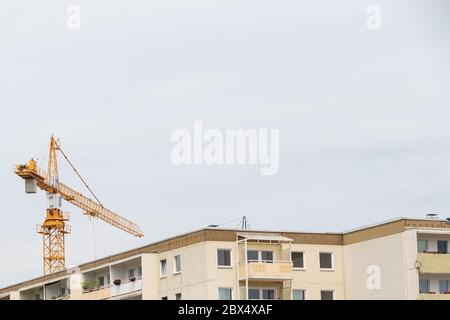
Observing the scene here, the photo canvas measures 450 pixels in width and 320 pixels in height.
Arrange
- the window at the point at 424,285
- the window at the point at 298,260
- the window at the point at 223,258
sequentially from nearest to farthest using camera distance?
the window at the point at 424,285 < the window at the point at 223,258 < the window at the point at 298,260

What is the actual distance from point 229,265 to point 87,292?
16.9 metres

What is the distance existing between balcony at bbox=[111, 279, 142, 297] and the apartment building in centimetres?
8

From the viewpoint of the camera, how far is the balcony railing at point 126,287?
105m

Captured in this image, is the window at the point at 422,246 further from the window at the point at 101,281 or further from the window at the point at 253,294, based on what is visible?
the window at the point at 101,281

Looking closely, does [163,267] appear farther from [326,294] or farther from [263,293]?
[326,294]

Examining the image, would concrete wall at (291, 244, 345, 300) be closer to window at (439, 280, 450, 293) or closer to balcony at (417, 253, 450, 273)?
window at (439, 280, 450, 293)

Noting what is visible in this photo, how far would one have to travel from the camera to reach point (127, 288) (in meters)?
107

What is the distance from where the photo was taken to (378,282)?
10256 cm

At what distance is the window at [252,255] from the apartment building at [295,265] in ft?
0.15

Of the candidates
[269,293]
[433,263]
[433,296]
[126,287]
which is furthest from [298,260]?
[126,287]

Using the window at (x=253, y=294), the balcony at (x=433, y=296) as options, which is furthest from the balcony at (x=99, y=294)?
the balcony at (x=433, y=296)
